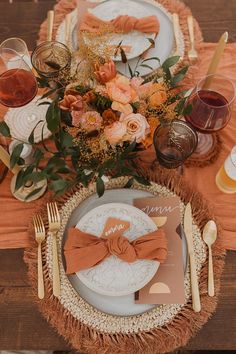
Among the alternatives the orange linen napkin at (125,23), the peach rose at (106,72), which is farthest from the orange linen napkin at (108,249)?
the orange linen napkin at (125,23)

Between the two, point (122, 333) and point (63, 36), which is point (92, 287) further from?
point (63, 36)

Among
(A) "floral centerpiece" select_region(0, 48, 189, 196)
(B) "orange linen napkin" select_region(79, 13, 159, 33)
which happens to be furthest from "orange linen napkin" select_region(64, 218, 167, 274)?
(B) "orange linen napkin" select_region(79, 13, 159, 33)

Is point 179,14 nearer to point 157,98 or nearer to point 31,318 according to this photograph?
point 157,98

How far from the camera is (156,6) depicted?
111cm

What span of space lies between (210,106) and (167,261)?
36cm

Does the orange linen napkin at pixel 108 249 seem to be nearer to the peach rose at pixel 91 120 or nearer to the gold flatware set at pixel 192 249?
the gold flatware set at pixel 192 249

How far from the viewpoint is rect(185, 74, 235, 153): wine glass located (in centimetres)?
84

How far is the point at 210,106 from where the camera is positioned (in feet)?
2.70

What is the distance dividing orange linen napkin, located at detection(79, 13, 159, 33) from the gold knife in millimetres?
515

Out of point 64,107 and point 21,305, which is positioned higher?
point 64,107

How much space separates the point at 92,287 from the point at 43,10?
34.5 inches

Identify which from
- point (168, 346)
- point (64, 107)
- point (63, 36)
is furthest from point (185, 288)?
point (63, 36)

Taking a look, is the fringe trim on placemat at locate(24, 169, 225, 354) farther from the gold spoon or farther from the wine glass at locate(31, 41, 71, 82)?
the wine glass at locate(31, 41, 71, 82)

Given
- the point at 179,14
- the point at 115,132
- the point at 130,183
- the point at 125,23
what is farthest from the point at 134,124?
the point at 179,14
